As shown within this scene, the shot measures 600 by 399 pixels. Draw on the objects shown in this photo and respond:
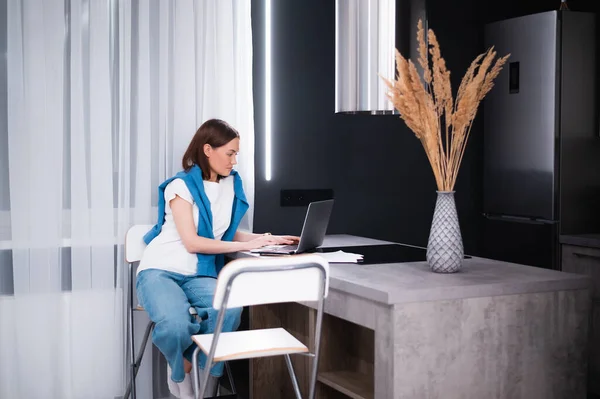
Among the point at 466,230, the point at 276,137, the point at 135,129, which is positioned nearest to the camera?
the point at 135,129

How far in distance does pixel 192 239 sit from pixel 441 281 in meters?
1.12

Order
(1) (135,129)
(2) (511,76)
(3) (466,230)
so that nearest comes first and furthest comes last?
(1) (135,129)
(2) (511,76)
(3) (466,230)

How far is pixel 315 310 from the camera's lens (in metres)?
2.74

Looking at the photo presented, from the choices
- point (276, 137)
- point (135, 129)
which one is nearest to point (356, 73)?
point (276, 137)

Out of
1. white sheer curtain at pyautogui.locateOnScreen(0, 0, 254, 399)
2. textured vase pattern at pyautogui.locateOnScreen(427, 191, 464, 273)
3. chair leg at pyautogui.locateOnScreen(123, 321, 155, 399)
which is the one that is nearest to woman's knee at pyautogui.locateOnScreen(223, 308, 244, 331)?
chair leg at pyautogui.locateOnScreen(123, 321, 155, 399)

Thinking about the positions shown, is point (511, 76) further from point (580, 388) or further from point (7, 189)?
point (7, 189)

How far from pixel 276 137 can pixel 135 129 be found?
29.8 inches

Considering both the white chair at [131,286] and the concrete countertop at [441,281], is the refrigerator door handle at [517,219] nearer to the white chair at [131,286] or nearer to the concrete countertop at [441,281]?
the concrete countertop at [441,281]

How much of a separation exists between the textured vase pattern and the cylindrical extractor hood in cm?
86

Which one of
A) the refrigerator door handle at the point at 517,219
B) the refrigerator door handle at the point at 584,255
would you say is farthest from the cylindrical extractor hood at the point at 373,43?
the refrigerator door handle at the point at 584,255

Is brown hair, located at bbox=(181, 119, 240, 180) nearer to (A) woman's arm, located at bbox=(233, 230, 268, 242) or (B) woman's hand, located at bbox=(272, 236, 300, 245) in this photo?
(A) woman's arm, located at bbox=(233, 230, 268, 242)

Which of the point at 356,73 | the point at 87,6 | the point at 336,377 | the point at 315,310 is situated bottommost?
the point at 336,377

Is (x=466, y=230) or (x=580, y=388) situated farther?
(x=466, y=230)

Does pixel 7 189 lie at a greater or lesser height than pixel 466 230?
greater
